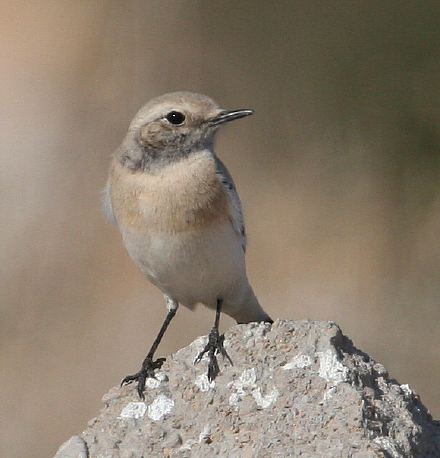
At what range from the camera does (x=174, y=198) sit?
18.6ft

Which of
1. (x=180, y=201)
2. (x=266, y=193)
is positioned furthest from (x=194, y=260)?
(x=266, y=193)

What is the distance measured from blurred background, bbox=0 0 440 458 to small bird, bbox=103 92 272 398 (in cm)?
316

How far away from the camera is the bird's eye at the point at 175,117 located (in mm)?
5829

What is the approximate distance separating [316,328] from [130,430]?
82cm

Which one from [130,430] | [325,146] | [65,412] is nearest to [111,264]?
[65,412]

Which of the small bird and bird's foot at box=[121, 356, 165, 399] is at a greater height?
the small bird

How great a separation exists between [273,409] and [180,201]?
167cm

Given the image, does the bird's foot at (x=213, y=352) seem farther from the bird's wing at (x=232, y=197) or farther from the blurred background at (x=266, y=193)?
the blurred background at (x=266, y=193)

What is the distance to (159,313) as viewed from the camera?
9266mm

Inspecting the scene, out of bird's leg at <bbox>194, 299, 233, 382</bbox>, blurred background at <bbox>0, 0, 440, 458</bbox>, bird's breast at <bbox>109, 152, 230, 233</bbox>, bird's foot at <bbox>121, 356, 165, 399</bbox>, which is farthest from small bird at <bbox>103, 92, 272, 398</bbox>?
blurred background at <bbox>0, 0, 440, 458</bbox>

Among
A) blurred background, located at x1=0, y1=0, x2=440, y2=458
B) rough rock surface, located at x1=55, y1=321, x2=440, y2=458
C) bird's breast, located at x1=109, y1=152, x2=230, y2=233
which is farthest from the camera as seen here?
blurred background, located at x1=0, y1=0, x2=440, y2=458

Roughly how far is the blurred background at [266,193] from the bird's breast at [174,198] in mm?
3351

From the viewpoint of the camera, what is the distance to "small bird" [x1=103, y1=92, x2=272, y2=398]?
18.6ft

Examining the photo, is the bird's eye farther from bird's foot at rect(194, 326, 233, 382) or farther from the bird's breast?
bird's foot at rect(194, 326, 233, 382)
